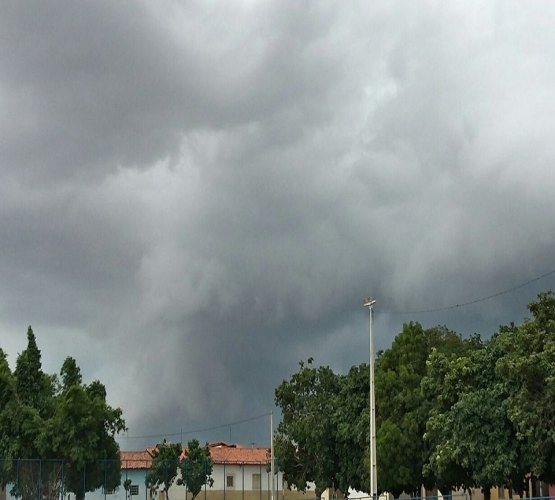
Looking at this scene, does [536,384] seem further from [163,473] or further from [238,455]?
[238,455]

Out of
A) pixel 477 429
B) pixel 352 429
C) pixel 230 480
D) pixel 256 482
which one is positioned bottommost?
pixel 256 482

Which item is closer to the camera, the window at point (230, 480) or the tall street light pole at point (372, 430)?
the tall street light pole at point (372, 430)

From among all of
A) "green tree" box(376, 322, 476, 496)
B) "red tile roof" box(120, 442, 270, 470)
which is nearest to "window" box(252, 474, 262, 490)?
"red tile roof" box(120, 442, 270, 470)

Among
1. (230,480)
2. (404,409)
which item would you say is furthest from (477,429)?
(230,480)

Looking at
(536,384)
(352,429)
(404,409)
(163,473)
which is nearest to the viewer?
(536,384)

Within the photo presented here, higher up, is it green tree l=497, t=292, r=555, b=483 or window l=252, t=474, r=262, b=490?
green tree l=497, t=292, r=555, b=483

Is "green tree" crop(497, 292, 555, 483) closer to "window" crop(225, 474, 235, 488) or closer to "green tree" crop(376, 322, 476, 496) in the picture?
"green tree" crop(376, 322, 476, 496)

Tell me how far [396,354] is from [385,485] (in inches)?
357

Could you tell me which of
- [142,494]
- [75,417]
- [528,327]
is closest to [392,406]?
[528,327]

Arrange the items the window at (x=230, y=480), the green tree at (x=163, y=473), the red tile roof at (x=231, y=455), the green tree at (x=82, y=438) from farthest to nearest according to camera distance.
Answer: the red tile roof at (x=231, y=455) → the window at (x=230, y=480) → the green tree at (x=163, y=473) → the green tree at (x=82, y=438)

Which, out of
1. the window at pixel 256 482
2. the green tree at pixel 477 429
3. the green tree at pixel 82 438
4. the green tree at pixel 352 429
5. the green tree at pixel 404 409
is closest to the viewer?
the green tree at pixel 477 429

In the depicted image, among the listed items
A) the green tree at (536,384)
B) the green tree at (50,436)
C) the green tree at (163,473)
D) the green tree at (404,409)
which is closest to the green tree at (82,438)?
the green tree at (50,436)

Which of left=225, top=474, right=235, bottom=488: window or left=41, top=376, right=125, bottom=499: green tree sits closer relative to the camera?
left=41, top=376, right=125, bottom=499: green tree

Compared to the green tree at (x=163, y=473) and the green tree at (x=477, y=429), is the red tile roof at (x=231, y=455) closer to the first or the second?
the green tree at (x=163, y=473)
